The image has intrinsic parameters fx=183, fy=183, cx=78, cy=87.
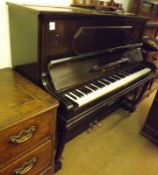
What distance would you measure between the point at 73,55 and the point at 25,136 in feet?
2.29

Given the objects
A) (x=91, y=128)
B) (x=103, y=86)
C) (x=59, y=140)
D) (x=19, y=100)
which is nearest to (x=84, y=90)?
(x=103, y=86)

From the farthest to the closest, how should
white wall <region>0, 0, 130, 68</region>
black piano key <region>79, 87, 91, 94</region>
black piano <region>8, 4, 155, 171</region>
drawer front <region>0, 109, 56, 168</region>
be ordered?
black piano key <region>79, 87, 91, 94</region>, white wall <region>0, 0, 130, 68</region>, black piano <region>8, 4, 155, 171</region>, drawer front <region>0, 109, 56, 168</region>

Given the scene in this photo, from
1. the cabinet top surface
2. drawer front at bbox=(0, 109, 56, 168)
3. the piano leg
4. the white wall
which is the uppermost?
the white wall

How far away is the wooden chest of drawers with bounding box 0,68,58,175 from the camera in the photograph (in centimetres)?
86

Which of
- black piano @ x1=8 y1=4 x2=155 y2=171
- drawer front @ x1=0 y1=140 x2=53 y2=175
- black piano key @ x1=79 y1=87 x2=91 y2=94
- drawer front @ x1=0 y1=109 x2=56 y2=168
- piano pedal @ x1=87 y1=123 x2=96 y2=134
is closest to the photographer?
drawer front @ x1=0 y1=109 x2=56 y2=168

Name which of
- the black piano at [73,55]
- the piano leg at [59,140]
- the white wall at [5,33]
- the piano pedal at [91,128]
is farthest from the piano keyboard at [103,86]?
the piano pedal at [91,128]

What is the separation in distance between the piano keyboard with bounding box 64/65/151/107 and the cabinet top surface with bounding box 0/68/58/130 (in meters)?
0.22

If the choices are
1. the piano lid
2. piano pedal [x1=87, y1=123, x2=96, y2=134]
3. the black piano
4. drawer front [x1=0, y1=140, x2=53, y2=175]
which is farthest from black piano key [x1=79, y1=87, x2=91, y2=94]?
piano pedal [x1=87, y1=123, x2=96, y2=134]

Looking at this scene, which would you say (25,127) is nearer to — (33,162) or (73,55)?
(33,162)

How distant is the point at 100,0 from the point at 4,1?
3.20 ft

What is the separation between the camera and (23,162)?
1.02 metres

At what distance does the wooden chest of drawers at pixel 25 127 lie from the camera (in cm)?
86

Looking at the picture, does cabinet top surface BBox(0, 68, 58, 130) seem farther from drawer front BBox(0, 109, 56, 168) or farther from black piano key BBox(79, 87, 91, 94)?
black piano key BBox(79, 87, 91, 94)

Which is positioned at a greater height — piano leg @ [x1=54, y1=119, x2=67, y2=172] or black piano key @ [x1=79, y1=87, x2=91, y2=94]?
black piano key @ [x1=79, y1=87, x2=91, y2=94]
